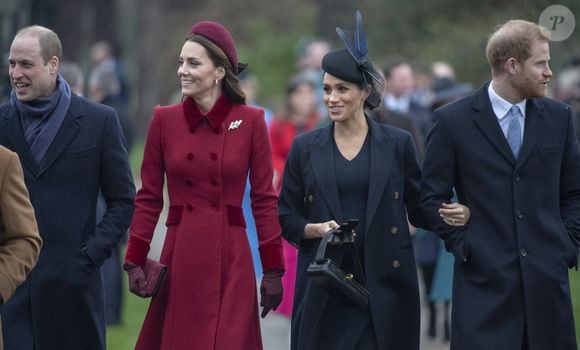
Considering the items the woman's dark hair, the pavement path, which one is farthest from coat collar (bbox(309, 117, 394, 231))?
the pavement path

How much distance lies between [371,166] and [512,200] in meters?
0.84

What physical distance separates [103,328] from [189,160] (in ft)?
3.44

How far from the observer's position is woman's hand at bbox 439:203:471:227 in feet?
26.1

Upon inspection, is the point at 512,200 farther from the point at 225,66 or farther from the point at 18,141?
the point at 18,141

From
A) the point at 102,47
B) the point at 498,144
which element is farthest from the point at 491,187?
the point at 102,47

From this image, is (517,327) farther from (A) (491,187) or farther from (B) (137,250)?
(B) (137,250)

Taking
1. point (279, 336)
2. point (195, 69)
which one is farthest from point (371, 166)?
point (279, 336)

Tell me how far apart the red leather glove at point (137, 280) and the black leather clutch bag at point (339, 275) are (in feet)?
2.89

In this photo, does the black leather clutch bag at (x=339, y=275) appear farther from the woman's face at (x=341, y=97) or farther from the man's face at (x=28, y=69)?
the man's face at (x=28, y=69)

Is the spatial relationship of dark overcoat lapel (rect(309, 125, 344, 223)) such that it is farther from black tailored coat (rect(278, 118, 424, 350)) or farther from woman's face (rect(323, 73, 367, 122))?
woman's face (rect(323, 73, 367, 122))

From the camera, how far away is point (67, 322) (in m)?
8.22

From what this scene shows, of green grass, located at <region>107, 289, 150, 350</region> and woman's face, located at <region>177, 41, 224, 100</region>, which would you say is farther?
green grass, located at <region>107, 289, 150, 350</region>
